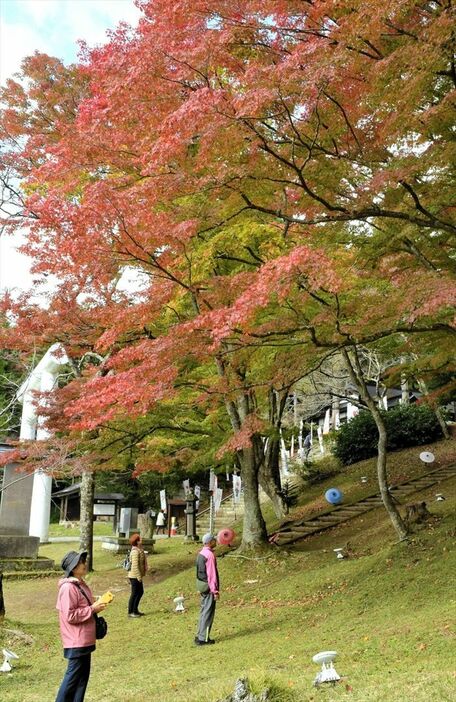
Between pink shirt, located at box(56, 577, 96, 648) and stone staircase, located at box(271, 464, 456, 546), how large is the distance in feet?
35.8

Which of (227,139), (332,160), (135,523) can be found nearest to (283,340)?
(332,160)

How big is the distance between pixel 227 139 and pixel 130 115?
1990mm

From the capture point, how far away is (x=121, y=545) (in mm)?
20562

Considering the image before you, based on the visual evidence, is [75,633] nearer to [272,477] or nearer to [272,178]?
[272,178]

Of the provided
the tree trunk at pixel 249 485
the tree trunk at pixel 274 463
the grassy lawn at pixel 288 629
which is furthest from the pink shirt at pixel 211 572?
the tree trunk at pixel 274 463

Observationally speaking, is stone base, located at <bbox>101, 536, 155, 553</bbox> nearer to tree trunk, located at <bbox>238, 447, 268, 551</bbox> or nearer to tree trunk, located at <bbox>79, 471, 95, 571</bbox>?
tree trunk, located at <bbox>79, 471, 95, 571</bbox>

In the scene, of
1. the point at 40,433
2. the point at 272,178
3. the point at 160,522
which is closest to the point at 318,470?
the point at 160,522

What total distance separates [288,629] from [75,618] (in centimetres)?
451

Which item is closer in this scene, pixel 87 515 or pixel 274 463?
pixel 87 515

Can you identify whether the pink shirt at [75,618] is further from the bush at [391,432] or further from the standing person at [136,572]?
the bush at [391,432]

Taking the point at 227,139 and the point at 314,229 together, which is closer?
the point at 227,139

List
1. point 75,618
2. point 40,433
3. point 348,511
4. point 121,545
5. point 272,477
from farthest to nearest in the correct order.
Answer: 1. point 40,433
2. point 121,545
3. point 272,477
4. point 348,511
5. point 75,618

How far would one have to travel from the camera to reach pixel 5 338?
49.0 ft

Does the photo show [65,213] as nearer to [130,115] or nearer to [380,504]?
[130,115]
